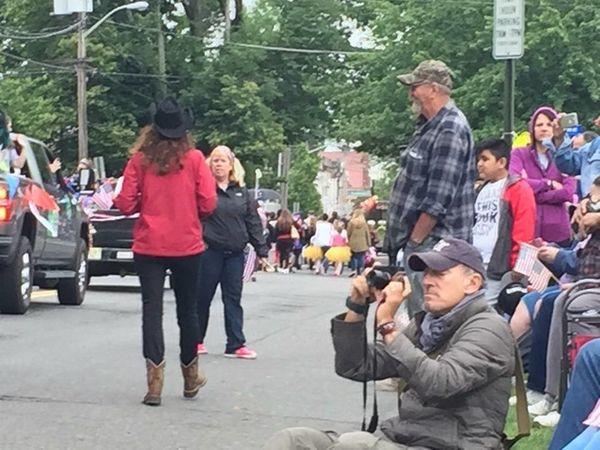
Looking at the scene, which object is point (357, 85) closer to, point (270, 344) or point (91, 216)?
point (91, 216)

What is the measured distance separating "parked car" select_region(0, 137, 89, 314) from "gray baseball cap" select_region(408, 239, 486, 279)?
28.6ft

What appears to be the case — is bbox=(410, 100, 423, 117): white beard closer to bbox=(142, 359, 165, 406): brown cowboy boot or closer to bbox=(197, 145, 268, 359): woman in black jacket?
bbox=(142, 359, 165, 406): brown cowboy boot

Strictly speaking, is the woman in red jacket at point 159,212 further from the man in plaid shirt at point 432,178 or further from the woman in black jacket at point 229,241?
the woman in black jacket at point 229,241

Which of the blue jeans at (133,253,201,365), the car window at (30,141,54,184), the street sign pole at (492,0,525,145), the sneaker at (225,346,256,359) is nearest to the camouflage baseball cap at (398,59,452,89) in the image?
the blue jeans at (133,253,201,365)

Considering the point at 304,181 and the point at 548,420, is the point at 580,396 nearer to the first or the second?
the point at 548,420

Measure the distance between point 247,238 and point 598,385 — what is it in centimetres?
624

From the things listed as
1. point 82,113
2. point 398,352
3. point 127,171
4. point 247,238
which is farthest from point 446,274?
point 82,113

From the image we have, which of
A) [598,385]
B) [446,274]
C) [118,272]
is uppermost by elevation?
[446,274]

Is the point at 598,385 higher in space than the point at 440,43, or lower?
lower

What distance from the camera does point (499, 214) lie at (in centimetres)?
892

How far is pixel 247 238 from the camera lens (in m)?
10.5

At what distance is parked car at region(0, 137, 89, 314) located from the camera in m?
13.0

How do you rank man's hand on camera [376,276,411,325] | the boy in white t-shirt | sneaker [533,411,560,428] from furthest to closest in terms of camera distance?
the boy in white t-shirt, sneaker [533,411,560,428], man's hand on camera [376,276,411,325]

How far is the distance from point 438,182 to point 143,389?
282 centimetres
